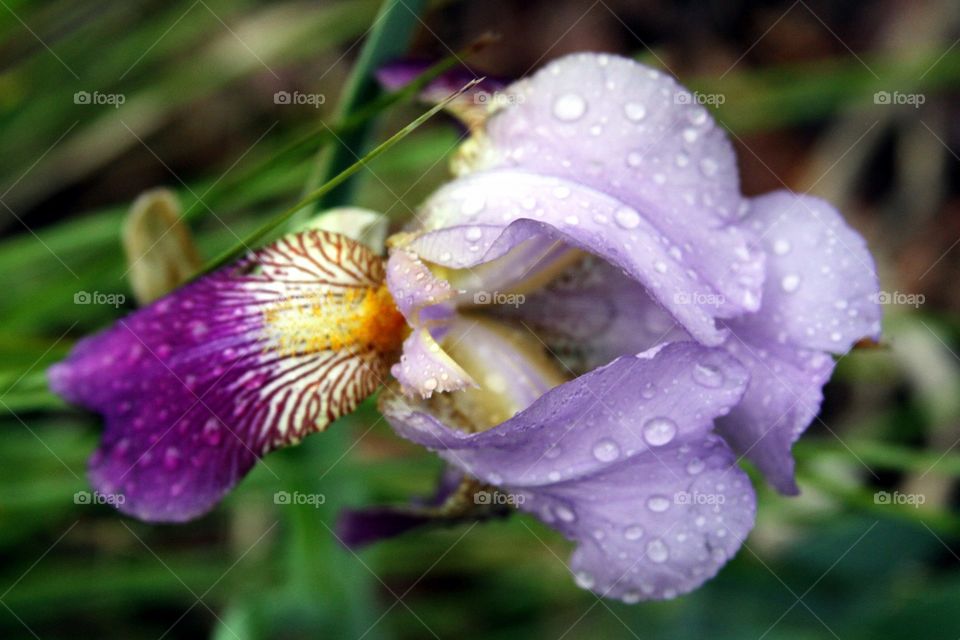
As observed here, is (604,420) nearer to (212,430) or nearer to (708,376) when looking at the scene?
(708,376)

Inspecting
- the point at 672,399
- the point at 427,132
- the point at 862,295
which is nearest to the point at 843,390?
the point at 427,132

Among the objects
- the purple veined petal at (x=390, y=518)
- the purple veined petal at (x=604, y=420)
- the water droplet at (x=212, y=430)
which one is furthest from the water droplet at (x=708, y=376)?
the water droplet at (x=212, y=430)

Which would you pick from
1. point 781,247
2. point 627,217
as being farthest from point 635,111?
point 781,247

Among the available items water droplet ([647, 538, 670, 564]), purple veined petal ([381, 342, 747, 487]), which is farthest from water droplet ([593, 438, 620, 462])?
water droplet ([647, 538, 670, 564])

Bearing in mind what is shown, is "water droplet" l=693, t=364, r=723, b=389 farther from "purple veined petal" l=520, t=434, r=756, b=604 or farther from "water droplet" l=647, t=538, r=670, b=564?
"water droplet" l=647, t=538, r=670, b=564

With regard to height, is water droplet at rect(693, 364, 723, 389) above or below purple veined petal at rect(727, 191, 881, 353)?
below

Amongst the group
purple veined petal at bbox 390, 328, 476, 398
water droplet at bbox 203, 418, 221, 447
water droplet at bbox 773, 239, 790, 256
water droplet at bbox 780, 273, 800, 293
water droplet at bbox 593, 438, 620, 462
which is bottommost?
water droplet at bbox 203, 418, 221, 447

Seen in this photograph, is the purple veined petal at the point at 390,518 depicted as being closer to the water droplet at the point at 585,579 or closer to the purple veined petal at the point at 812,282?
the water droplet at the point at 585,579
